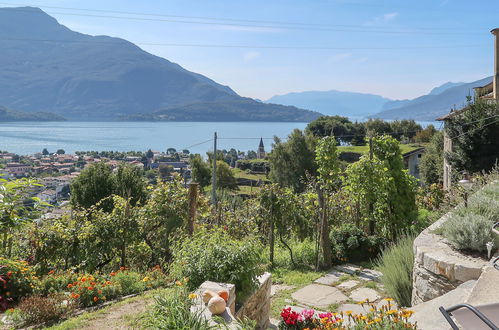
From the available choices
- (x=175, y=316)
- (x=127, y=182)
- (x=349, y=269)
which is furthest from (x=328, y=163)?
(x=127, y=182)

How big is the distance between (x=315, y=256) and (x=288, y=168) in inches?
1179

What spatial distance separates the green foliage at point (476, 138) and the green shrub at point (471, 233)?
12.2m

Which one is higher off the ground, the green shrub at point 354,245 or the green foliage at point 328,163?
the green foliage at point 328,163

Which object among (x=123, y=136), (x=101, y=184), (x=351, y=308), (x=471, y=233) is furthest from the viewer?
(x=123, y=136)

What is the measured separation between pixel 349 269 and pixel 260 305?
314cm

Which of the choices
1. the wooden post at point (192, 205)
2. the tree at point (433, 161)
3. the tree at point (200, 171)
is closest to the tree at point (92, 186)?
the wooden post at point (192, 205)

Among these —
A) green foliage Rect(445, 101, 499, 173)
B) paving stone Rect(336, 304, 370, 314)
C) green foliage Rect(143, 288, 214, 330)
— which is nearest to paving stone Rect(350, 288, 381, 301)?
paving stone Rect(336, 304, 370, 314)

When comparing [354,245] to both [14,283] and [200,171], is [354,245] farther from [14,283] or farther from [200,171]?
[200,171]

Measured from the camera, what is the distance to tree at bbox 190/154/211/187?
114 feet

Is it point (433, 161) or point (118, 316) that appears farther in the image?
point (433, 161)

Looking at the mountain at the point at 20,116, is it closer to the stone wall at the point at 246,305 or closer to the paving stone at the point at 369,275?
the paving stone at the point at 369,275

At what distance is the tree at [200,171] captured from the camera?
34.6m

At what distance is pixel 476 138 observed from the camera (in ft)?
48.3

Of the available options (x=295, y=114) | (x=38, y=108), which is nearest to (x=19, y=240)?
(x=295, y=114)
